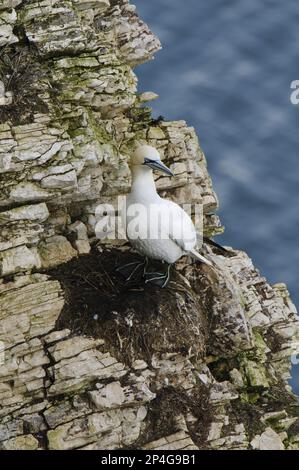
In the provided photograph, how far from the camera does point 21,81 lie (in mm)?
16000

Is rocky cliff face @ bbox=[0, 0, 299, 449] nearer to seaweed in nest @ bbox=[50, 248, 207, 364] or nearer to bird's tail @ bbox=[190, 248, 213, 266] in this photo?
seaweed in nest @ bbox=[50, 248, 207, 364]

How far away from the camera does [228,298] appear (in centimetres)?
1585

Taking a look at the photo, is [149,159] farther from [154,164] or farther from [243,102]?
[243,102]

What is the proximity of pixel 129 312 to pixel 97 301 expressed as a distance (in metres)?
0.49

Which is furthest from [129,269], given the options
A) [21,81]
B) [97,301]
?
[21,81]

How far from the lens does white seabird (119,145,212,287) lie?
1519 cm

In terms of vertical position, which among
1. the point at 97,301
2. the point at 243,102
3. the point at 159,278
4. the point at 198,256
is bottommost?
the point at 97,301

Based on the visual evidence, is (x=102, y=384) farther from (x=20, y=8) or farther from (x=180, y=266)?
(x=20, y=8)

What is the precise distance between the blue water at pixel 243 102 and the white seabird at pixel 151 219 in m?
9.22

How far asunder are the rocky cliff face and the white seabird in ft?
1.87

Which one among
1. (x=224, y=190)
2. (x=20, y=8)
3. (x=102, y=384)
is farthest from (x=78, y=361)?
(x=224, y=190)

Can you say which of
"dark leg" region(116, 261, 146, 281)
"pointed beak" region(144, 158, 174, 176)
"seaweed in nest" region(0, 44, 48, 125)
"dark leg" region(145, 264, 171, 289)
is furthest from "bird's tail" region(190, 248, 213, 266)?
"seaweed in nest" region(0, 44, 48, 125)

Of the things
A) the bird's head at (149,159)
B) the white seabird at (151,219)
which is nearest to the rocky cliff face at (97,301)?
the white seabird at (151,219)

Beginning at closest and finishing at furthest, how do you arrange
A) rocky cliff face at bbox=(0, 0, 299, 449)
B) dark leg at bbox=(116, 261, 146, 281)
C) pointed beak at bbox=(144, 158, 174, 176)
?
rocky cliff face at bbox=(0, 0, 299, 449), pointed beak at bbox=(144, 158, 174, 176), dark leg at bbox=(116, 261, 146, 281)
